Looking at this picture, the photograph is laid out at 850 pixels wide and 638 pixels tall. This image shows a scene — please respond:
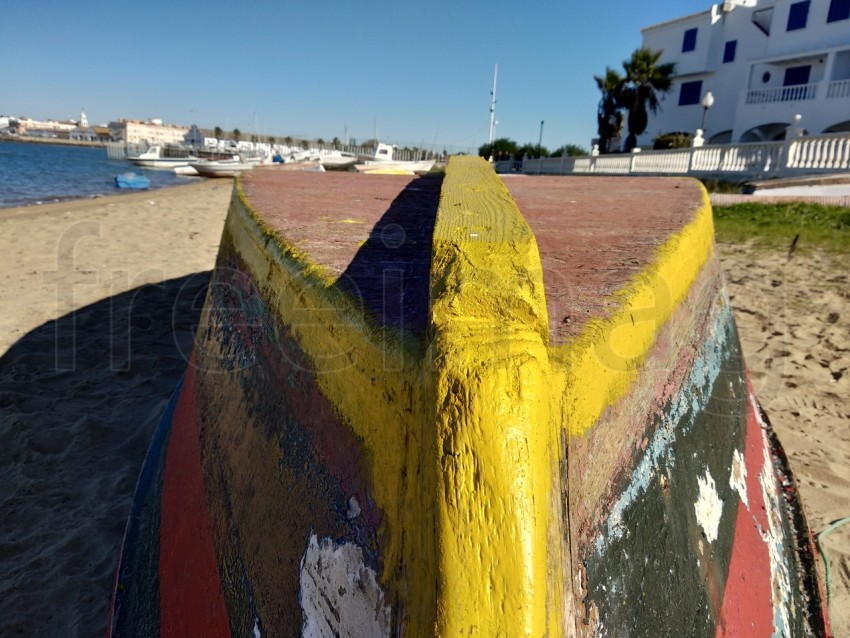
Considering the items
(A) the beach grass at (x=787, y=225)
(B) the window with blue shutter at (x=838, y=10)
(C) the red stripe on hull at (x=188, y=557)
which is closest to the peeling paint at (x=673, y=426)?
(C) the red stripe on hull at (x=188, y=557)

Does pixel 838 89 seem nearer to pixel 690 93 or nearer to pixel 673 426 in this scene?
pixel 690 93

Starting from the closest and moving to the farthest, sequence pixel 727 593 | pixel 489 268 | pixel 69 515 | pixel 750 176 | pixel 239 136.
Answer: pixel 489 268, pixel 727 593, pixel 69 515, pixel 750 176, pixel 239 136

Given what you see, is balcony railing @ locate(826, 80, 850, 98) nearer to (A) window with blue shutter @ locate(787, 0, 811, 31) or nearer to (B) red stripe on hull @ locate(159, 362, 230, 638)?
(A) window with blue shutter @ locate(787, 0, 811, 31)

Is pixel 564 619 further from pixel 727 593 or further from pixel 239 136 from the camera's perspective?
pixel 239 136

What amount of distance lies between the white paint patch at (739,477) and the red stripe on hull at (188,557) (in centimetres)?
137

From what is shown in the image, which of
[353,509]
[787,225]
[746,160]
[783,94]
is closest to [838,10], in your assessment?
[783,94]

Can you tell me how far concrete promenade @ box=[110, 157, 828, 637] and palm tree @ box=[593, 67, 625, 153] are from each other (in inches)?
1125

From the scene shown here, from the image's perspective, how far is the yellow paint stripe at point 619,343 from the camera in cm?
76

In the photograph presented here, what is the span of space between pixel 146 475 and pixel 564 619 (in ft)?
6.41

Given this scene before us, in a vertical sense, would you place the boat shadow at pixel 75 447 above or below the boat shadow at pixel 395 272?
below

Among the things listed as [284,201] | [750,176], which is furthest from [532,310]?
[750,176]

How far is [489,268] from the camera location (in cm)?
81

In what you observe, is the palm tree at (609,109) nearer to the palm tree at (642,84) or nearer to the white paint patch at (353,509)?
the palm tree at (642,84)

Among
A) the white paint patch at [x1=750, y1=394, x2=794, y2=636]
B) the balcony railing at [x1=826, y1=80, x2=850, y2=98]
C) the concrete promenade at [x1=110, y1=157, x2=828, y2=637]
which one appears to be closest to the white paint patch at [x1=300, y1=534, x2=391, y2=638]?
the concrete promenade at [x1=110, y1=157, x2=828, y2=637]
